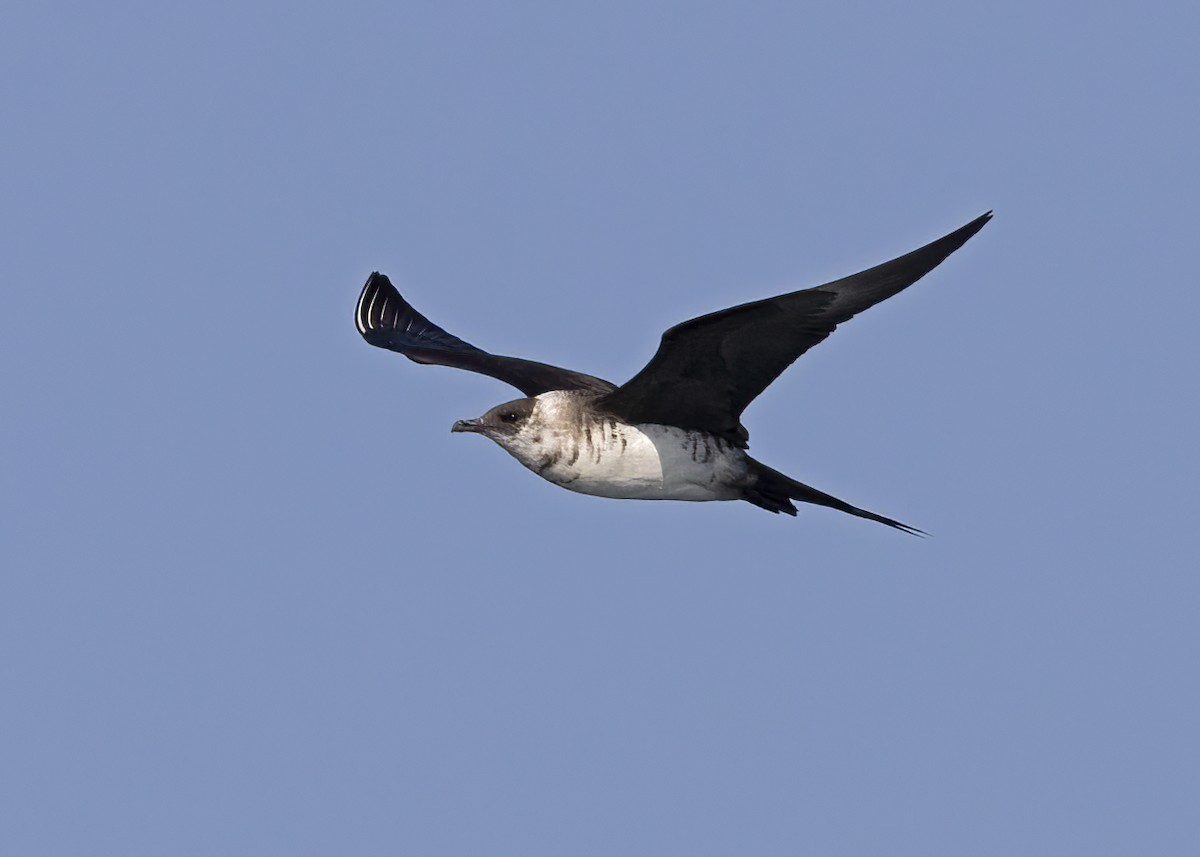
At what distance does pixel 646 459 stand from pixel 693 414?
17.5 inches

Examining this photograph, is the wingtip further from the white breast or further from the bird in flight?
the white breast

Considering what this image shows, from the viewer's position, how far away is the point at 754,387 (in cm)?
1100

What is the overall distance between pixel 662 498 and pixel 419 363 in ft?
8.34

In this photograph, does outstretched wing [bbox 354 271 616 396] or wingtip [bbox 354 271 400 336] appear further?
wingtip [bbox 354 271 400 336]

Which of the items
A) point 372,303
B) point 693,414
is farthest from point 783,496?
point 372,303

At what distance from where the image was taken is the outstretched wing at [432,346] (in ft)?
41.8

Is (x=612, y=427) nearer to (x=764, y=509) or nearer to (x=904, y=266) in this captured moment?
(x=764, y=509)

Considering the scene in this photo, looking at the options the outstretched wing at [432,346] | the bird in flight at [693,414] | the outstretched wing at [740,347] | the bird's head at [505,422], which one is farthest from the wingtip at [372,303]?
the outstretched wing at [740,347]

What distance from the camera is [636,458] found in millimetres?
11414

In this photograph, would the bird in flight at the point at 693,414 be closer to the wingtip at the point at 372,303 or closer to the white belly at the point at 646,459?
the white belly at the point at 646,459

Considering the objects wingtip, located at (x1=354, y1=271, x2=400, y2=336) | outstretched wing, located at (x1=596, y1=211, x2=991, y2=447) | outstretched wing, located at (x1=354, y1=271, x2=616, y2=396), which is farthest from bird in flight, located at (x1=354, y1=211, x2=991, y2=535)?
wingtip, located at (x1=354, y1=271, x2=400, y2=336)

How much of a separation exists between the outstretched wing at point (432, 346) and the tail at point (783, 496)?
58.8 inches

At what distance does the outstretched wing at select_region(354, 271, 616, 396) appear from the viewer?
502 inches

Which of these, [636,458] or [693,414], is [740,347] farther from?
[636,458]
